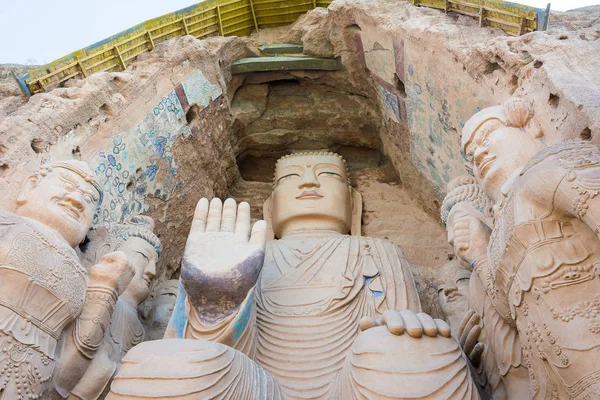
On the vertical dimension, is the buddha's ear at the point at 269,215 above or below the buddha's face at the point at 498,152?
below

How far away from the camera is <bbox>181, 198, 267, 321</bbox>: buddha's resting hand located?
3244 mm

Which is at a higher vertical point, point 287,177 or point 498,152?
point 498,152

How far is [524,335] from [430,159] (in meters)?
2.70

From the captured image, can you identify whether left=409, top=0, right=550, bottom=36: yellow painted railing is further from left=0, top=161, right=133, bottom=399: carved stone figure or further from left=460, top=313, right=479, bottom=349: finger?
left=0, top=161, right=133, bottom=399: carved stone figure

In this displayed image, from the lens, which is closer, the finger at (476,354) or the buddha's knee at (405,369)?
the buddha's knee at (405,369)

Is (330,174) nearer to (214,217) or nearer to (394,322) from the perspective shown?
(214,217)

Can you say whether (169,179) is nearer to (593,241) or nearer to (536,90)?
(536,90)

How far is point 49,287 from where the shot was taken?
3025 mm

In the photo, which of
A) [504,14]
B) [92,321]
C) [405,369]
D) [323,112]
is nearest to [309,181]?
[323,112]

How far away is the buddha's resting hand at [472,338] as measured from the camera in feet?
10.8

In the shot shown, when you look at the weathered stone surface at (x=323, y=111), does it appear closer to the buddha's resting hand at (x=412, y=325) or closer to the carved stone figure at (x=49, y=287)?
the carved stone figure at (x=49, y=287)

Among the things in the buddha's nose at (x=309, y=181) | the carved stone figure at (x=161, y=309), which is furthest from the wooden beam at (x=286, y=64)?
the carved stone figure at (x=161, y=309)

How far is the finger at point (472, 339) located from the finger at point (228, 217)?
1.38 m

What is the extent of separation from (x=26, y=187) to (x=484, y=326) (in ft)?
8.55
